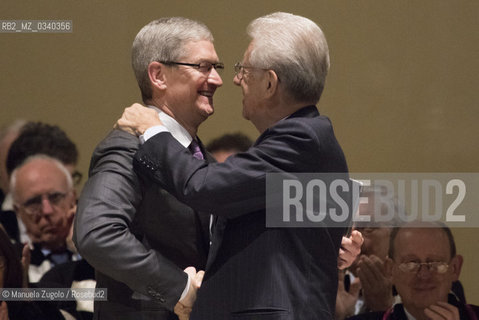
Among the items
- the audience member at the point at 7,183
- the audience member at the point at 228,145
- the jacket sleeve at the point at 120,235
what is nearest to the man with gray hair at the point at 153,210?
the jacket sleeve at the point at 120,235

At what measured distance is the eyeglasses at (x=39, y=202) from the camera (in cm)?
411

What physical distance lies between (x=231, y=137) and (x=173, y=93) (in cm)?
140

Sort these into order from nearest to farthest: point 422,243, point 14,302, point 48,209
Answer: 1. point 14,302
2. point 422,243
3. point 48,209

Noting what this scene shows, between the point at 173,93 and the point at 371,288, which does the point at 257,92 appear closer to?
the point at 173,93

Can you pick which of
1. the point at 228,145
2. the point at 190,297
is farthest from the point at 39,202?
the point at 190,297

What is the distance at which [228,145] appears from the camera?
14.0 ft

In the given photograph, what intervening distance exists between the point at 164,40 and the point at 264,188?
688 millimetres

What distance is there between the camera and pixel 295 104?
266 centimetres

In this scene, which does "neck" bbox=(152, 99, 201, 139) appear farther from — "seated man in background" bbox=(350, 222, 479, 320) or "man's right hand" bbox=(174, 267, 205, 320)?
"seated man in background" bbox=(350, 222, 479, 320)

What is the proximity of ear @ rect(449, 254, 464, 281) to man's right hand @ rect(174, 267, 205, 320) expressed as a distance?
1.57 m

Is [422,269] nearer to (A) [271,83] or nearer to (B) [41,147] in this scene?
(A) [271,83]

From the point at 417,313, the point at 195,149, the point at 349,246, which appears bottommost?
the point at 417,313

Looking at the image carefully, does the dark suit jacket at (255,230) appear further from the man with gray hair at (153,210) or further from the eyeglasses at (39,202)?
the eyeglasses at (39,202)

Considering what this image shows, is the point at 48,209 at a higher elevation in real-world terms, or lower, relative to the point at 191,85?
lower
